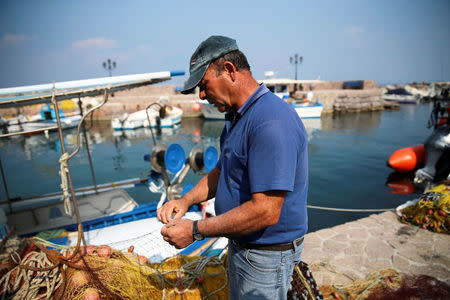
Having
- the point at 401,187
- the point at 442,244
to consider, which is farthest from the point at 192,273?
the point at 401,187

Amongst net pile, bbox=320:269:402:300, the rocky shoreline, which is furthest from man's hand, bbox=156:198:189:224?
the rocky shoreline

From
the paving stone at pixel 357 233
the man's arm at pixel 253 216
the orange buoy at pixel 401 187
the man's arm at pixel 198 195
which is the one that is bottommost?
the orange buoy at pixel 401 187

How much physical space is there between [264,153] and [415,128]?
28322mm

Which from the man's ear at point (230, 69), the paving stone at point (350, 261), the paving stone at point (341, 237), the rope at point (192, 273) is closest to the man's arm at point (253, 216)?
the man's ear at point (230, 69)

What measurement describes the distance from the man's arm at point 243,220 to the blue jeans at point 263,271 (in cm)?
30

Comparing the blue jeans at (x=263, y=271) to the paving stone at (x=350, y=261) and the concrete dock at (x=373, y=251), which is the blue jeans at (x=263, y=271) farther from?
the paving stone at (x=350, y=261)

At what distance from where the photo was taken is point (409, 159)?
35.7 ft

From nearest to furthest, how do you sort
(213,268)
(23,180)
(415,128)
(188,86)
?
(188,86)
(213,268)
(23,180)
(415,128)

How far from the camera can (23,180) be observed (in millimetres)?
13500

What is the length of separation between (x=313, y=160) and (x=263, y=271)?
44.9 ft

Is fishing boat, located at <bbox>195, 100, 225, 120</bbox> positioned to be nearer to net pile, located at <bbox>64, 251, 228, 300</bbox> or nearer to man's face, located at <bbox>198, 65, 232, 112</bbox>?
net pile, located at <bbox>64, 251, 228, 300</bbox>

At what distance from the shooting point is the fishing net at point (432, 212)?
4.52 metres

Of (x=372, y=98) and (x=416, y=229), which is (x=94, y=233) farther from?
(x=372, y=98)

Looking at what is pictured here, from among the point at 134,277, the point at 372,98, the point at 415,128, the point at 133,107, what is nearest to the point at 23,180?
the point at 134,277
